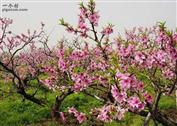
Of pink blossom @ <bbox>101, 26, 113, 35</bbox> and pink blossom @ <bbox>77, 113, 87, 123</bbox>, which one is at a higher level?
pink blossom @ <bbox>101, 26, 113, 35</bbox>

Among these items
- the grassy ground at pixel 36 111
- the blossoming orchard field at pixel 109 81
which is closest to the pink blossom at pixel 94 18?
the blossoming orchard field at pixel 109 81

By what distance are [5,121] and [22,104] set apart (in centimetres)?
220

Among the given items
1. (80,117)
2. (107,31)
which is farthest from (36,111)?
(80,117)

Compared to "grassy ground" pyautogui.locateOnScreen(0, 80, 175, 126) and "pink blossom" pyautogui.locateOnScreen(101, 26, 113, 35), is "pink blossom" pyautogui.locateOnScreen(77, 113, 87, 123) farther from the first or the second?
"grassy ground" pyautogui.locateOnScreen(0, 80, 175, 126)

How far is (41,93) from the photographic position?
1709 cm

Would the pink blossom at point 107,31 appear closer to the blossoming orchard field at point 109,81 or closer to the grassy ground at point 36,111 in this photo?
the blossoming orchard field at point 109,81

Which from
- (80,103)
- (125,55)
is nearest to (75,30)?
(125,55)

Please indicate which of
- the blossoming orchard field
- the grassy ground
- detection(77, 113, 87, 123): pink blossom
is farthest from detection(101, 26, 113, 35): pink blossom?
the grassy ground

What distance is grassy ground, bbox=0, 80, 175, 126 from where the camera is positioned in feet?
39.0

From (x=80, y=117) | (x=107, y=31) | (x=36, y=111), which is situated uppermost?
(x=107, y=31)

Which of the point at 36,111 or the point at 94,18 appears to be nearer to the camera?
the point at 94,18

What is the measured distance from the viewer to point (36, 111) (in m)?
13.2

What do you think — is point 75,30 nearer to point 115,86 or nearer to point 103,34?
point 103,34

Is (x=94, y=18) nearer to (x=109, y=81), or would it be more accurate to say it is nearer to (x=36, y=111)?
(x=109, y=81)
